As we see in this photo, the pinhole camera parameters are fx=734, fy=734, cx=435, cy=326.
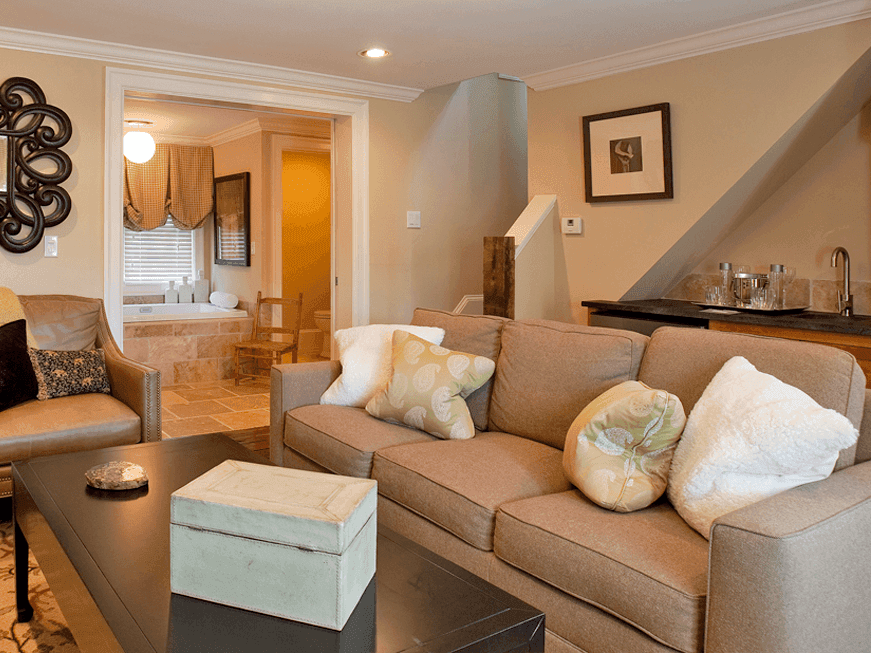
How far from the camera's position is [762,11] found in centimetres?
344

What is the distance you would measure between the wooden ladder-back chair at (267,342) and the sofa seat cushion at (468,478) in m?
3.62

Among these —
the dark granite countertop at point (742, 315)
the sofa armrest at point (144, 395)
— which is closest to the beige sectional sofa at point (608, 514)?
the sofa armrest at point (144, 395)

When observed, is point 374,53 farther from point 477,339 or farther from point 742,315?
point 742,315

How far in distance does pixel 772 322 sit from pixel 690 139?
47.0 inches

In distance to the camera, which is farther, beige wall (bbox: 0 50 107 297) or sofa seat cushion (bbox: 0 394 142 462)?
beige wall (bbox: 0 50 107 297)

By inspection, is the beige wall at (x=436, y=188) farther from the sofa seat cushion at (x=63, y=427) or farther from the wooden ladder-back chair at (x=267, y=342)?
the sofa seat cushion at (x=63, y=427)

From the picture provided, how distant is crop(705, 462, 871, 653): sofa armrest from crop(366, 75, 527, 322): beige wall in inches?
150

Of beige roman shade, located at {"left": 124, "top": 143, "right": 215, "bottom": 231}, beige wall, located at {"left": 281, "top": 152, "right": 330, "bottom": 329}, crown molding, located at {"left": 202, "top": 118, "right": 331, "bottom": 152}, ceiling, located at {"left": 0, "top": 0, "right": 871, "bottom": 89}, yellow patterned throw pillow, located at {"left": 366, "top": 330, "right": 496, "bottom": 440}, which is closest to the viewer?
yellow patterned throw pillow, located at {"left": 366, "top": 330, "right": 496, "bottom": 440}

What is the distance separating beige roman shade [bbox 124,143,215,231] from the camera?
7332 millimetres

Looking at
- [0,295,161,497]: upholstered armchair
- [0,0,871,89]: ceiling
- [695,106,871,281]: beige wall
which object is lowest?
[0,295,161,497]: upholstered armchair

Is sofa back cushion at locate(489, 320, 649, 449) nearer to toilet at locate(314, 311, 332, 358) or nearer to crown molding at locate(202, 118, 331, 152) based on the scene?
toilet at locate(314, 311, 332, 358)

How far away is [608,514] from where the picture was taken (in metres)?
1.90

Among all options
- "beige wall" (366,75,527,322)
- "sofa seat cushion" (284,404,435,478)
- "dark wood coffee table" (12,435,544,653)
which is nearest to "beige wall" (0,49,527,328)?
"beige wall" (366,75,527,322)

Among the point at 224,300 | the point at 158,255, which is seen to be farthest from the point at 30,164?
the point at 158,255
